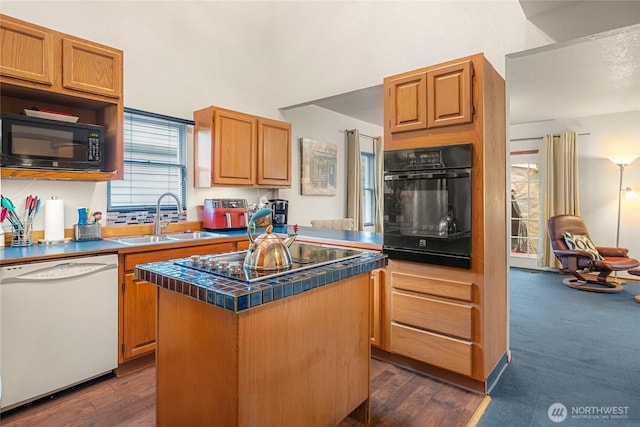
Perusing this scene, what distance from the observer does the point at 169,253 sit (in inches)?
106

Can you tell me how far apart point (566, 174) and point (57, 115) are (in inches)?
274

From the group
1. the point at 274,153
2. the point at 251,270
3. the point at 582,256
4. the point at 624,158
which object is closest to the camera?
the point at 251,270

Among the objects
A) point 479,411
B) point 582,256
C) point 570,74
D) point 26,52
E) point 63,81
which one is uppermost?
point 570,74

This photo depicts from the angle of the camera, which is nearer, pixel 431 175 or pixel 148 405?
pixel 148 405

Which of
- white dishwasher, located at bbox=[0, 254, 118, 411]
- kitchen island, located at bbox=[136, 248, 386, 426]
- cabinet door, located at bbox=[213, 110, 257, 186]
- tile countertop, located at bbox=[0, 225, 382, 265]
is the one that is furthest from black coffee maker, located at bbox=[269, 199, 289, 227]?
kitchen island, located at bbox=[136, 248, 386, 426]

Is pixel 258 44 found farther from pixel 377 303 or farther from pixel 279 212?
pixel 377 303

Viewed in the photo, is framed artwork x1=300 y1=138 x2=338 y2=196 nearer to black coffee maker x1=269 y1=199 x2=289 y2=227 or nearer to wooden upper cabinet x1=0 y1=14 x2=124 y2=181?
black coffee maker x1=269 y1=199 x2=289 y2=227

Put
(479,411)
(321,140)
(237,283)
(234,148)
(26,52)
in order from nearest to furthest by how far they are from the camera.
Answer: (237,283), (479,411), (26,52), (234,148), (321,140)

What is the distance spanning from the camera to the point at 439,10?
2877 millimetres

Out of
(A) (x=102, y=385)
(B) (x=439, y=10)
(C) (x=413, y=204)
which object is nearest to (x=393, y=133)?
(C) (x=413, y=204)

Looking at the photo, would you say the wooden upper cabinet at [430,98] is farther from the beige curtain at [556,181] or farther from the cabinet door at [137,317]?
the beige curtain at [556,181]

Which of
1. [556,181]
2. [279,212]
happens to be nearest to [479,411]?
[279,212]

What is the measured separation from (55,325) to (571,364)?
360cm

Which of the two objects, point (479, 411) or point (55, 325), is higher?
point (55, 325)
